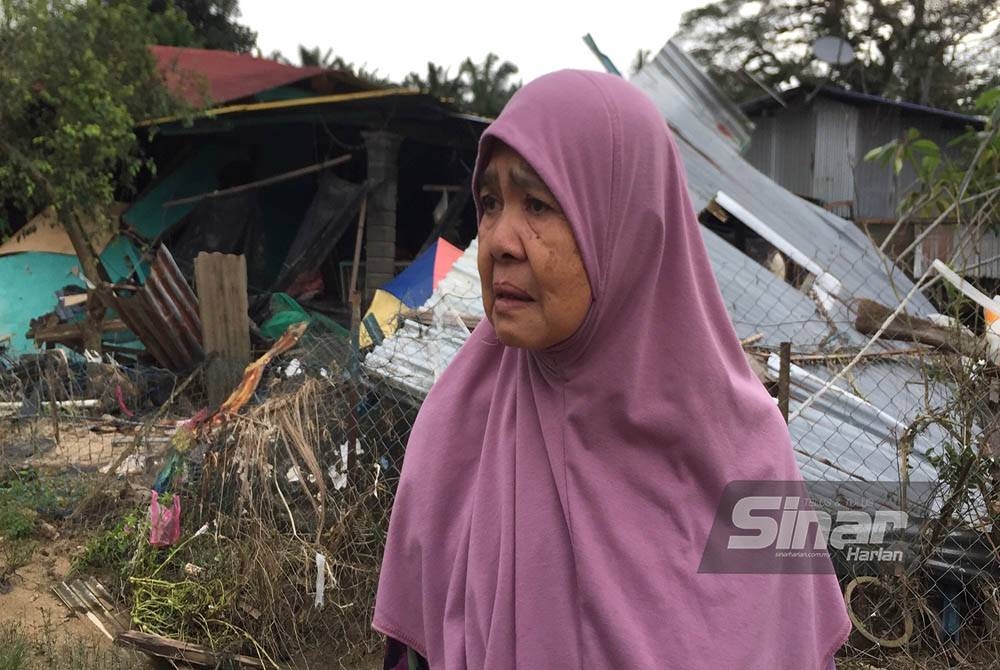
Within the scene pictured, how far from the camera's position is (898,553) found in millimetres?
3482

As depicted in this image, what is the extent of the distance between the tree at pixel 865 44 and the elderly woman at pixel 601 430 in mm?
23608

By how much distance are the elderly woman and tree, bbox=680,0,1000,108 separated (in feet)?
77.5

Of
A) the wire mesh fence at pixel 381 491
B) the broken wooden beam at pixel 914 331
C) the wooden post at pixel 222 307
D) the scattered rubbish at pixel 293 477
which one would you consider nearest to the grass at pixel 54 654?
the wire mesh fence at pixel 381 491

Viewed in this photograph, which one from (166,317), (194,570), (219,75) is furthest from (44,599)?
(219,75)

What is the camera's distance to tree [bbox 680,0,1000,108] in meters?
24.1

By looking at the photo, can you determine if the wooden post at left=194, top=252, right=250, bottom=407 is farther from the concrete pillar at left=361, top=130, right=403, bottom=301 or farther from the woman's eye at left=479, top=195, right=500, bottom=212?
the woman's eye at left=479, top=195, right=500, bottom=212

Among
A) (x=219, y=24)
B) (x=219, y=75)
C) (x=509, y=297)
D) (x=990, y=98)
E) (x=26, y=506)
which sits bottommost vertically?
(x=26, y=506)

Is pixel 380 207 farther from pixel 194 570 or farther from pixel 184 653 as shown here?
pixel 184 653

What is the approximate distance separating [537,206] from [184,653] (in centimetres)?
303

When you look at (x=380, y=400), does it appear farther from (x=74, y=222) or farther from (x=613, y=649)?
(x=74, y=222)

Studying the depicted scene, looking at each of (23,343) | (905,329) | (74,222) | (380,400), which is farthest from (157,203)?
(905,329)

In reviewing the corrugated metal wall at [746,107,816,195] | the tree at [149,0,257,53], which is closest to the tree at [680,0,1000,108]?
the corrugated metal wall at [746,107,816,195]

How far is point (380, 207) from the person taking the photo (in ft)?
35.2

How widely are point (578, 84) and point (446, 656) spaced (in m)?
0.99
